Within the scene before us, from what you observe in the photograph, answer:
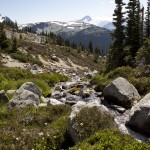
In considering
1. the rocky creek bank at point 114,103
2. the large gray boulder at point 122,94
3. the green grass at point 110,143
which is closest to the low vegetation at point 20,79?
the rocky creek bank at point 114,103

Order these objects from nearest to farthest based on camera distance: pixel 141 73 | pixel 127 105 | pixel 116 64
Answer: pixel 127 105 → pixel 141 73 → pixel 116 64

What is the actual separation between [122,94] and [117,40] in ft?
95.5

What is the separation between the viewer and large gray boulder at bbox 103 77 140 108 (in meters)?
21.1

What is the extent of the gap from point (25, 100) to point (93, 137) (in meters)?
7.79

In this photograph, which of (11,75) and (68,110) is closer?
(68,110)

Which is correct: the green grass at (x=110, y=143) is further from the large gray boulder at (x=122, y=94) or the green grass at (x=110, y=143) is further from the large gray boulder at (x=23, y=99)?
the large gray boulder at (x=122, y=94)

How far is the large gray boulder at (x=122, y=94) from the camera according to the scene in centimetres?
2108

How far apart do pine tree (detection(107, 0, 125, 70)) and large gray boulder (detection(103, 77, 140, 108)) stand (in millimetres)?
24747

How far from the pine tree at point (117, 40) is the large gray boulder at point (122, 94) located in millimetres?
24747

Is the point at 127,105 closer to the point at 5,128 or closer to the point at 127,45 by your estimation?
the point at 5,128

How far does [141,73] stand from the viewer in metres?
30.0

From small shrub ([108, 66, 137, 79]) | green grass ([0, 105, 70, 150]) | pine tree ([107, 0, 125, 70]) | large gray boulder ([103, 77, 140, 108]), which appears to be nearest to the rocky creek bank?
large gray boulder ([103, 77, 140, 108])

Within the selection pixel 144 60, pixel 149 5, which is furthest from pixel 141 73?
pixel 149 5

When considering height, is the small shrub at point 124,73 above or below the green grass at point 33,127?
below
